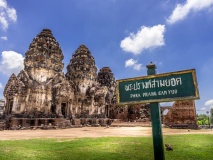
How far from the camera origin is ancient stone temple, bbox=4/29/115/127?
3025cm

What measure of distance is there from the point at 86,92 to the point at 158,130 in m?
39.4

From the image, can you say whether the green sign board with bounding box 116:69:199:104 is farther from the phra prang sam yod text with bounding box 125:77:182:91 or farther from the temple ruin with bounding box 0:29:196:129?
the temple ruin with bounding box 0:29:196:129

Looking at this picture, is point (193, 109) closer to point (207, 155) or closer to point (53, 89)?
point (207, 155)

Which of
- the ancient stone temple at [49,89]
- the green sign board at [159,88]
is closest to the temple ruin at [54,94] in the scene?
the ancient stone temple at [49,89]

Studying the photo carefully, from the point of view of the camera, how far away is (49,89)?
110 ft

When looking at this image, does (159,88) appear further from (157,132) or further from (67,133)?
(67,133)

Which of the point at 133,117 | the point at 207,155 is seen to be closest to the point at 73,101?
the point at 133,117

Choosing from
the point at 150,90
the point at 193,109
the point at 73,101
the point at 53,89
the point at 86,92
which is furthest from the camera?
the point at 86,92

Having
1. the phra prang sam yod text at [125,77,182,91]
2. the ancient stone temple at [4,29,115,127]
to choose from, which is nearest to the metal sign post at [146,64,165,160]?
the phra prang sam yod text at [125,77,182,91]

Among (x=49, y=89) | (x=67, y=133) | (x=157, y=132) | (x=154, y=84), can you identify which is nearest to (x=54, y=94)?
(x=49, y=89)

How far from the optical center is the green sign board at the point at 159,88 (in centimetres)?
391

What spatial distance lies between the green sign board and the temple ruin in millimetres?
25697

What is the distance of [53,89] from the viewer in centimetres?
3466

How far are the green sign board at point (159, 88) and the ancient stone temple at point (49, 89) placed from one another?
27465 millimetres
